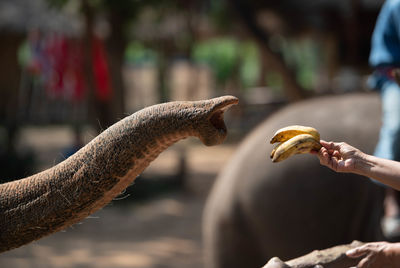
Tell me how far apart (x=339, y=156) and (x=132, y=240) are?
15.8 feet

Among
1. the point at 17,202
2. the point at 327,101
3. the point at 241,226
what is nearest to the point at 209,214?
the point at 241,226

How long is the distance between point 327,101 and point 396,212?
3.27 feet

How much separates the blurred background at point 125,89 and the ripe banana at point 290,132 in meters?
2.16

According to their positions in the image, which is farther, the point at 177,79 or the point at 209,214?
the point at 177,79

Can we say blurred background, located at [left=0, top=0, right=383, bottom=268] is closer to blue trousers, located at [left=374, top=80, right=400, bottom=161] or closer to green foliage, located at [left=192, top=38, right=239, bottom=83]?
blue trousers, located at [left=374, top=80, right=400, bottom=161]

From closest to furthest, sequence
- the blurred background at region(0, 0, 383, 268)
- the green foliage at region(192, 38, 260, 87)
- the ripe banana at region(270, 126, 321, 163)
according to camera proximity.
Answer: the ripe banana at region(270, 126, 321, 163) < the blurred background at region(0, 0, 383, 268) < the green foliage at region(192, 38, 260, 87)

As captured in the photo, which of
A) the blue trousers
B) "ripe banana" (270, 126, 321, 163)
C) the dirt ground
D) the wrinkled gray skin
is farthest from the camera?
the dirt ground

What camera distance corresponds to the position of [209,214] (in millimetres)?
3805

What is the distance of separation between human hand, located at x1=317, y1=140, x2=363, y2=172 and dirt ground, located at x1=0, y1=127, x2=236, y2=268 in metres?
3.90

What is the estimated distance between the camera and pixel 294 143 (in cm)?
142

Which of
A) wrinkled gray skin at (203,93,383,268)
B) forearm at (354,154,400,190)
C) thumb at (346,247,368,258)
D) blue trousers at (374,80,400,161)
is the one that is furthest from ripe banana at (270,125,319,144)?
wrinkled gray skin at (203,93,383,268)

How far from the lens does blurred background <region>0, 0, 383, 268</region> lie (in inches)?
222

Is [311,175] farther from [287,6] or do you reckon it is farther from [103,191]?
[287,6]

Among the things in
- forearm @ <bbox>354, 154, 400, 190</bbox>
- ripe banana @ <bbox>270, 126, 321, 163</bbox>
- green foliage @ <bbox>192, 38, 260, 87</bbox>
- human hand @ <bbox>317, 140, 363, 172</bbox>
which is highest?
green foliage @ <bbox>192, 38, 260, 87</bbox>
